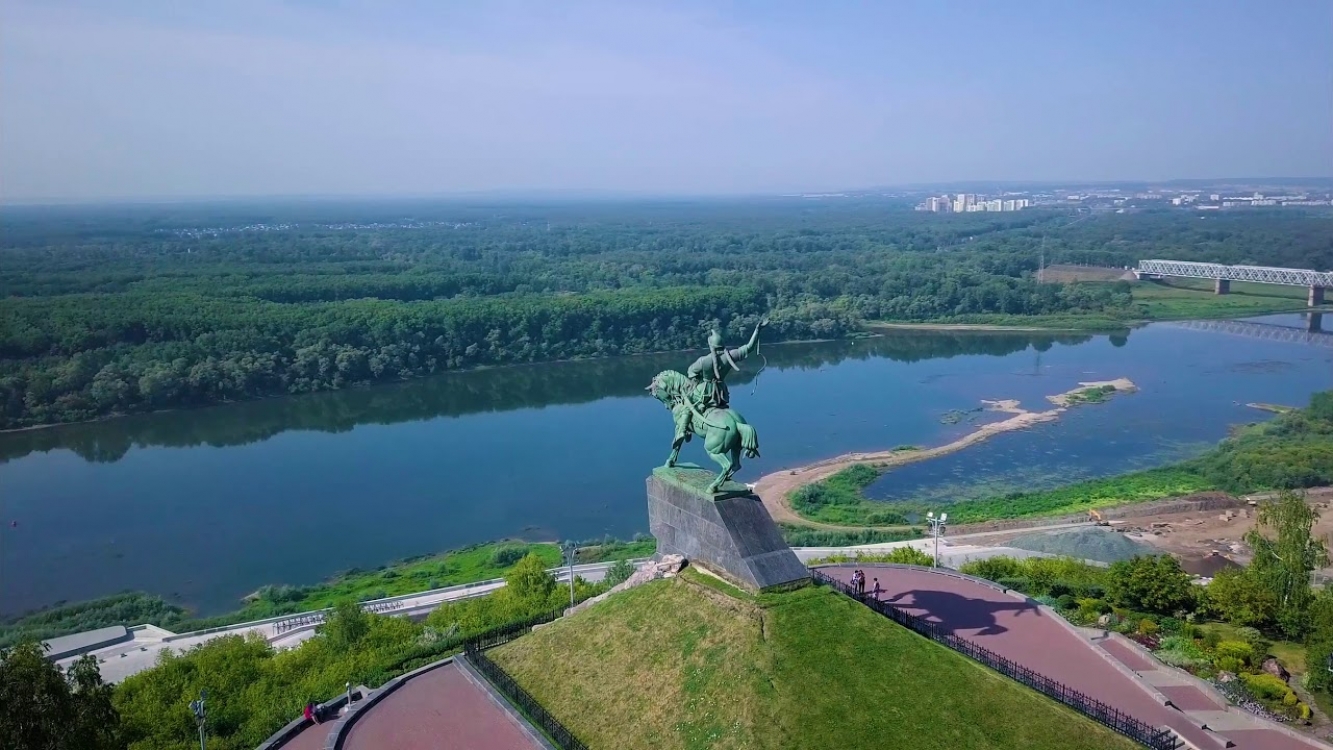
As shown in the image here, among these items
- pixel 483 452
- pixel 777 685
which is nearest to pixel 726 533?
pixel 777 685

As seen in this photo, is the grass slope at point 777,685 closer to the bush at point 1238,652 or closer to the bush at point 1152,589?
the bush at point 1238,652

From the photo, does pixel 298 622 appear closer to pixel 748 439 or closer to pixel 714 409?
pixel 714 409

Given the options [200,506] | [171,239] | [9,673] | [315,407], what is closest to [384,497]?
[200,506]

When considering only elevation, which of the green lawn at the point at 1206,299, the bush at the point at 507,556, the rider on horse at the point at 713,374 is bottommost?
the bush at the point at 507,556

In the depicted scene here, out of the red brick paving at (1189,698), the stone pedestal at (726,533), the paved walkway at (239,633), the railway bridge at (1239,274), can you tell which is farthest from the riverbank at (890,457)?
the railway bridge at (1239,274)

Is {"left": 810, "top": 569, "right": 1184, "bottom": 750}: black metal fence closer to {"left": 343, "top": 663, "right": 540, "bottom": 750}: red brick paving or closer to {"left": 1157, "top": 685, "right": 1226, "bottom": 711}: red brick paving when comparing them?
{"left": 1157, "top": 685, "right": 1226, "bottom": 711}: red brick paving

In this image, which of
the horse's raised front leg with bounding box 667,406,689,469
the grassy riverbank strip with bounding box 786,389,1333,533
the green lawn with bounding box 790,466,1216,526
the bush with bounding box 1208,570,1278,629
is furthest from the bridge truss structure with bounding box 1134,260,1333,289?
the horse's raised front leg with bounding box 667,406,689,469

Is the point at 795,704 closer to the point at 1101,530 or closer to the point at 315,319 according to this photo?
the point at 1101,530
